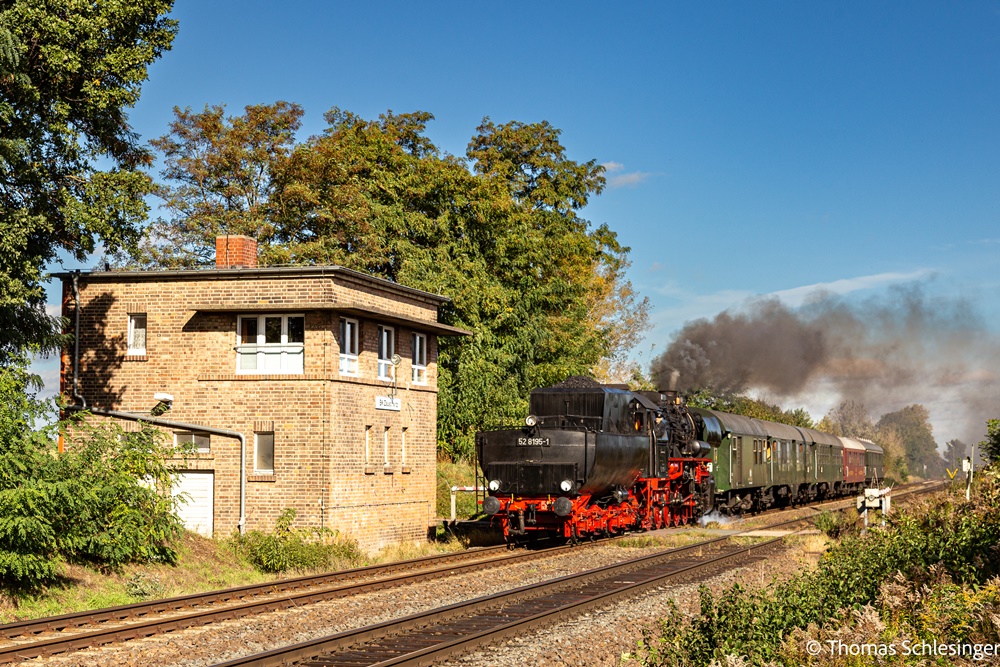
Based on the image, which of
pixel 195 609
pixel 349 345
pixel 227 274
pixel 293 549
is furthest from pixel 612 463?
pixel 195 609

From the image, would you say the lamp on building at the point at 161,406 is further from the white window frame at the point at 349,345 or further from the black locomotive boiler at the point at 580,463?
the black locomotive boiler at the point at 580,463

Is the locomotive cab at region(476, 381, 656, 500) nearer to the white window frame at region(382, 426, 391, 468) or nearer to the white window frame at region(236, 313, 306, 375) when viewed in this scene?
the white window frame at region(382, 426, 391, 468)

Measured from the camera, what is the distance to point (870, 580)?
496 inches

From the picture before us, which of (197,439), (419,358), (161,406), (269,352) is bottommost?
(197,439)

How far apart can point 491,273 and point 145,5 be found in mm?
20077

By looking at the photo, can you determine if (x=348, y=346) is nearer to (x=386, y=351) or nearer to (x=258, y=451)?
(x=386, y=351)

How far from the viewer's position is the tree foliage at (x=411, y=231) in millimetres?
37344

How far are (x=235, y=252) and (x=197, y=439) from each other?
459 centimetres

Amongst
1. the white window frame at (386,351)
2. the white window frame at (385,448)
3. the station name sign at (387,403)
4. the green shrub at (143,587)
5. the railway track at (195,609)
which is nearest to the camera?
the railway track at (195,609)

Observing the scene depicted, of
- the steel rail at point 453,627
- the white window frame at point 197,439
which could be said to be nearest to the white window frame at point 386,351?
the white window frame at point 197,439

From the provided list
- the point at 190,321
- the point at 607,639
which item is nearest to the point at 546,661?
the point at 607,639

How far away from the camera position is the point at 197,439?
873 inches

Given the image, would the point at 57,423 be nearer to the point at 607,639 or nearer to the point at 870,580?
the point at 607,639

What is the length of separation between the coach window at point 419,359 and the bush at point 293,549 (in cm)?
547
